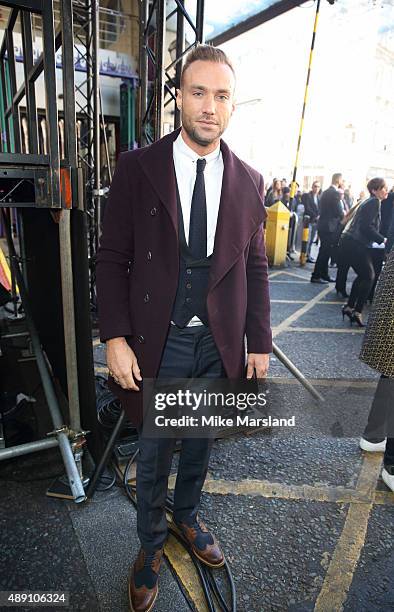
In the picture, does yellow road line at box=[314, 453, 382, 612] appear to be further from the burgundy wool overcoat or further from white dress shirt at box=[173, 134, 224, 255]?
white dress shirt at box=[173, 134, 224, 255]

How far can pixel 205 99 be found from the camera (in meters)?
1.50

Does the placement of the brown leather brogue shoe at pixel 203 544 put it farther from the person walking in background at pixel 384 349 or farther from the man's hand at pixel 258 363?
the person walking in background at pixel 384 349

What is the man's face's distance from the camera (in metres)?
1.50

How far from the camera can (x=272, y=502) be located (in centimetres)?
245

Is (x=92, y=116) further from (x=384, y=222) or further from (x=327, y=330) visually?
(x=384, y=222)

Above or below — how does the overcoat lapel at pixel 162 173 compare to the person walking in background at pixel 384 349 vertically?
above

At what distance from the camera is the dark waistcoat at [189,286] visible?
159 centimetres

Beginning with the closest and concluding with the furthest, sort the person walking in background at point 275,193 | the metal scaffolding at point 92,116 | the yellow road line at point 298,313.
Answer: the metal scaffolding at point 92,116
the yellow road line at point 298,313
the person walking in background at point 275,193

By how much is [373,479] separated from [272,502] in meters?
0.75

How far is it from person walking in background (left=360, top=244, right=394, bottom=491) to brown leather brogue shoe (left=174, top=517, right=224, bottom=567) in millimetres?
1264

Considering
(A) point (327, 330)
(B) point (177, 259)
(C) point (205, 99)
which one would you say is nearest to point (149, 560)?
(B) point (177, 259)

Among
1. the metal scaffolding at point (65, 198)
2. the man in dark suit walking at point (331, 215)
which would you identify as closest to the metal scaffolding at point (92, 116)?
the metal scaffolding at point (65, 198)

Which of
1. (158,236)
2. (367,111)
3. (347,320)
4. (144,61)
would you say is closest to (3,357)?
(144,61)

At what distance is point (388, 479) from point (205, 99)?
244cm
